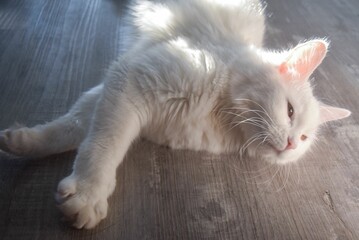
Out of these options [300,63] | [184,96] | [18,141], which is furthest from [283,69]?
[18,141]

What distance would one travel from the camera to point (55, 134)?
1.16 meters

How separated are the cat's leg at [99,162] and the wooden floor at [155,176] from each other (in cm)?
5

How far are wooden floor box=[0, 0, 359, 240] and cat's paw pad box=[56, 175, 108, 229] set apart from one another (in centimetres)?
3

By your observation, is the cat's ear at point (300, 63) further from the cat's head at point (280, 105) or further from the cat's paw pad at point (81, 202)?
the cat's paw pad at point (81, 202)

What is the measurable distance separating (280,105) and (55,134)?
0.68 metres

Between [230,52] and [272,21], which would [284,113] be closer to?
[230,52]

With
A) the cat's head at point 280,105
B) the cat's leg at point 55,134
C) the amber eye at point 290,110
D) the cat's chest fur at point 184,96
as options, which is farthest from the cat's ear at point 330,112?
the cat's leg at point 55,134

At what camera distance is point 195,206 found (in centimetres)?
108

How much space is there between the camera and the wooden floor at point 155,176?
1004 mm

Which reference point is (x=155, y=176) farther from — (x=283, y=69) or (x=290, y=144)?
(x=283, y=69)

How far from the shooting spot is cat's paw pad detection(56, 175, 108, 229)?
3.07 feet

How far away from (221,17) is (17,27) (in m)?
0.88

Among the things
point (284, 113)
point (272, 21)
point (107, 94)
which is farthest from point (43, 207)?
point (272, 21)

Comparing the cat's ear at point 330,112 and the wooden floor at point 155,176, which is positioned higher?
the cat's ear at point 330,112
